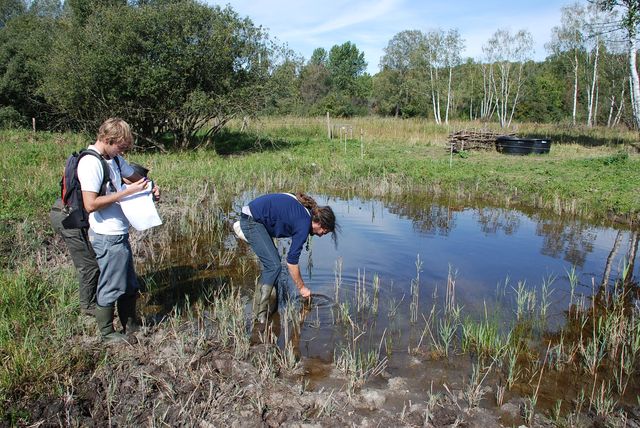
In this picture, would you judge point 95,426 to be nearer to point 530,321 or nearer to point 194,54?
point 530,321

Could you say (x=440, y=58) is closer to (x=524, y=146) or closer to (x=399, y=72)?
(x=399, y=72)

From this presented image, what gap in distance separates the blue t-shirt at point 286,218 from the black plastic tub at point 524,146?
1618 cm

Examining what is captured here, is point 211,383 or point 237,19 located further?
point 237,19

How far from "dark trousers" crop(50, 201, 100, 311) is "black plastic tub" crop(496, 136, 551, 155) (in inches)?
687

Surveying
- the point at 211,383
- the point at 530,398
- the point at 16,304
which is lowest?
the point at 530,398

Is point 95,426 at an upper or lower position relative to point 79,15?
lower

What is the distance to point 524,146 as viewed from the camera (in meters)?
18.4

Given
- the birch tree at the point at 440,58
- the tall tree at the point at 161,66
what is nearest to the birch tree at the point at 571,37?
the birch tree at the point at 440,58

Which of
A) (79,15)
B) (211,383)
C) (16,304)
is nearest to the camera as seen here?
(211,383)

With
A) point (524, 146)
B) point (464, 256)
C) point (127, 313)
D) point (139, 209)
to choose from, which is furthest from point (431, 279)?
point (524, 146)

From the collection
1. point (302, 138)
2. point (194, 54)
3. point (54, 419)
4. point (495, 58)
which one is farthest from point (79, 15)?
point (495, 58)

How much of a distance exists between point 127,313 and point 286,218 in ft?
5.60

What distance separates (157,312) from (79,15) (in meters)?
19.8

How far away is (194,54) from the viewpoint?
15680 mm
